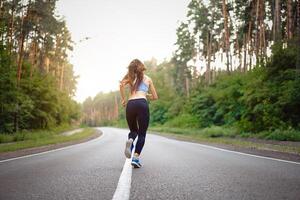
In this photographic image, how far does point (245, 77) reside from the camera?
1236 inches

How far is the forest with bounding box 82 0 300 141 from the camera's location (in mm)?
A: 20656

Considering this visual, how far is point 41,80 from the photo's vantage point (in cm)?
3656

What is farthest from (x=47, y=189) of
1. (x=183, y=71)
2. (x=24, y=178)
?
(x=183, y=71)

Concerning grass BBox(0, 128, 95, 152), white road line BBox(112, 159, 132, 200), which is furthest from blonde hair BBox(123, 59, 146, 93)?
grass BBox(0, 128, 95, 152)

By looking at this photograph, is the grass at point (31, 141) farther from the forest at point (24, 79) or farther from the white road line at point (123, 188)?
the white road line at point (123, 188)

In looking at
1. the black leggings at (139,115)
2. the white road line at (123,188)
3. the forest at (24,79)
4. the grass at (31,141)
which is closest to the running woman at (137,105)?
the black leggings at (139,115)

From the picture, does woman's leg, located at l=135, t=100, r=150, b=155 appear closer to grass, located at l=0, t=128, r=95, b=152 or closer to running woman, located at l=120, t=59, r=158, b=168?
running woman, located at l=120, t=59, r=158, b=168

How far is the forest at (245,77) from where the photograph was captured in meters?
20.7

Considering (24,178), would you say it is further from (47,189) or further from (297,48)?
(297,48)

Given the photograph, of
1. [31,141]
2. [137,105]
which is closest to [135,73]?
[137,105]

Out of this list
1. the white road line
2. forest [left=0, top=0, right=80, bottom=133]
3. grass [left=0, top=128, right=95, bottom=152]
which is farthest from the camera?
forest [left=0, top=0, right=80, bottom=133]

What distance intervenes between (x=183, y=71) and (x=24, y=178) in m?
65.6

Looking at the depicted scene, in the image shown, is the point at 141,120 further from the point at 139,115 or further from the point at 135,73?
the point at 135,73

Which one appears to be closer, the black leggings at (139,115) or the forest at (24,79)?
the black leggings at (139,115)
